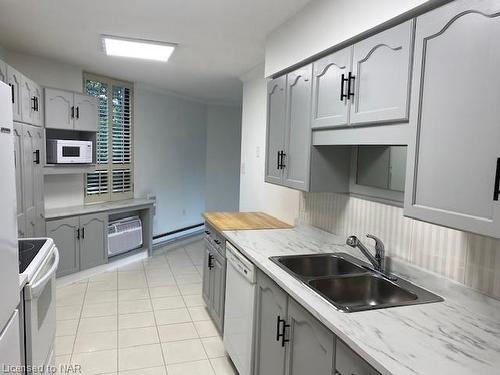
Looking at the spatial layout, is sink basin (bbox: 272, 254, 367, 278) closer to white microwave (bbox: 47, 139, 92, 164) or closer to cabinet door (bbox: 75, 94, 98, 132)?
white microwave (bbox: 47, 139, 92, 164)

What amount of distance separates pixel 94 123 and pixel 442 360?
4267 mm

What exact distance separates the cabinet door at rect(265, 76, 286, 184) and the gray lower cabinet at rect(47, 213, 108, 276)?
243 cm

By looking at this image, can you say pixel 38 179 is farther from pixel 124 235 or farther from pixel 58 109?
pixel 124 235

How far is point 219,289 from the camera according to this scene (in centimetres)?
293

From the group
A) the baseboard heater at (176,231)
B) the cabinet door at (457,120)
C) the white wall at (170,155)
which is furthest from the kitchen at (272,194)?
the baseboard heater at (176,231)

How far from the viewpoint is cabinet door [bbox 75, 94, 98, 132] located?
161 inches

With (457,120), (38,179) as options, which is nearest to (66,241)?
(38,179)

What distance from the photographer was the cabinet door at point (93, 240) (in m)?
4.16

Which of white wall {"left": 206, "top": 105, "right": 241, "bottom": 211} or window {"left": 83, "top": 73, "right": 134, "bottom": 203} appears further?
white wall {"left": 206, "top": 105, "right": 241, "bottom": 211}

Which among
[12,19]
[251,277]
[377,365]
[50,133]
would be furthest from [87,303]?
[377,365]

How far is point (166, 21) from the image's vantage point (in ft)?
9.10

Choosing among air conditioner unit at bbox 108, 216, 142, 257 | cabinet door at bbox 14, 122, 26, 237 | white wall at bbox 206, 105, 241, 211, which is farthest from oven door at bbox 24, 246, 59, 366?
white wall at bbox 206, 105, 241, 211

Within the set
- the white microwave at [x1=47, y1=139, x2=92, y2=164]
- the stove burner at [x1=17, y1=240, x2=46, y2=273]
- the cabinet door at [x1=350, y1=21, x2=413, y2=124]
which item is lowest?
the stove burner at [x1=17, y1=240, x2=46, y2=273]

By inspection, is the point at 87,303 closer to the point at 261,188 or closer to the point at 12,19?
the point at 261,188
